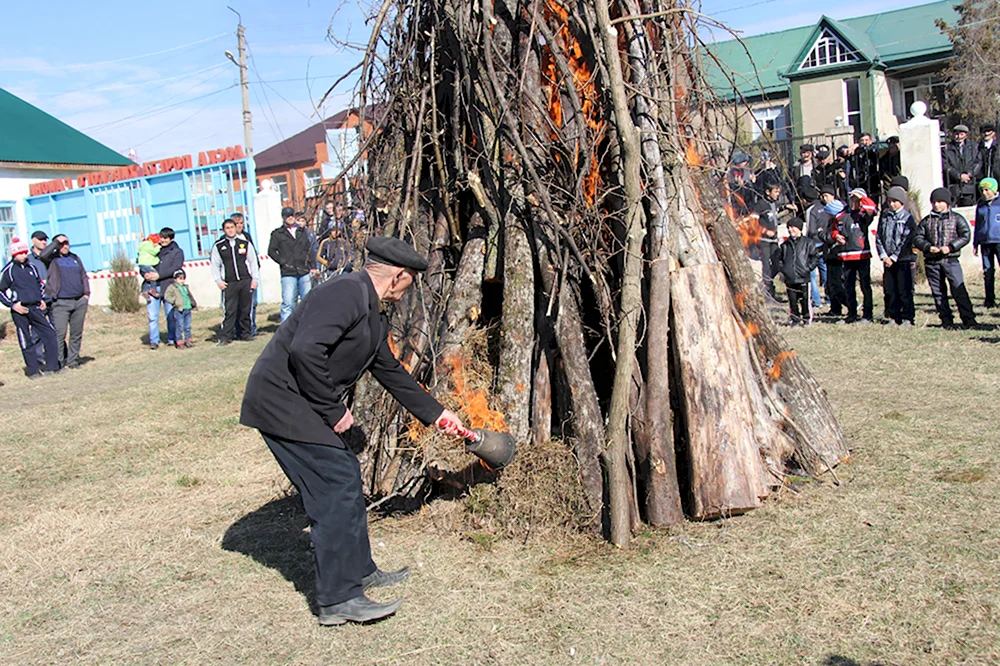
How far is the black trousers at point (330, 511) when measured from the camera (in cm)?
434

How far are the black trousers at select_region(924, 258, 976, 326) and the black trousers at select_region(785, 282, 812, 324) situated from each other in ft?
5.55

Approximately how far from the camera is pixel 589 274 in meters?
5.24

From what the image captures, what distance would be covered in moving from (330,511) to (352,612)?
52cm

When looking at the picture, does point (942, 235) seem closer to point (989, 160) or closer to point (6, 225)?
point (989, 160)

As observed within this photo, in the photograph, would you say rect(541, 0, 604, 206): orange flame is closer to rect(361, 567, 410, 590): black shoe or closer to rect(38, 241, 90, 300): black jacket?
rect(361, 567, 410, 590): black shoe

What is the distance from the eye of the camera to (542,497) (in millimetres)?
5227

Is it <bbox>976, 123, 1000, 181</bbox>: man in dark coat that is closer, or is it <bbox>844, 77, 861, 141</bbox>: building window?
<bbox>976, 123, 1000, 181</bbox>: man in dark coat

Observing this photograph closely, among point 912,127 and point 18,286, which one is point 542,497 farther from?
point 912,127

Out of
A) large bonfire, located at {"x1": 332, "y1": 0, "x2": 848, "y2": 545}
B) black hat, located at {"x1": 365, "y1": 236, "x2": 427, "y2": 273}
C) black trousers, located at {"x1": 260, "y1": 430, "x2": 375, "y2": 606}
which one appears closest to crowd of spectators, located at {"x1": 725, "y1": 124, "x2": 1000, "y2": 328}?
large bonfire, located at {"x1": 332, "y1": 0, "x2": 848, "y2": 545}

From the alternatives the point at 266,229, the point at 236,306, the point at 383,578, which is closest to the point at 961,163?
the point at 236,306

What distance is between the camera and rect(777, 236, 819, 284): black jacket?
1238cm

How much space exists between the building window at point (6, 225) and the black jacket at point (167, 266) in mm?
13968

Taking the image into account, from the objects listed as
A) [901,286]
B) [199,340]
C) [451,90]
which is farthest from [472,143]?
[199,340]

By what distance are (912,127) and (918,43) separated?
60.2ft
